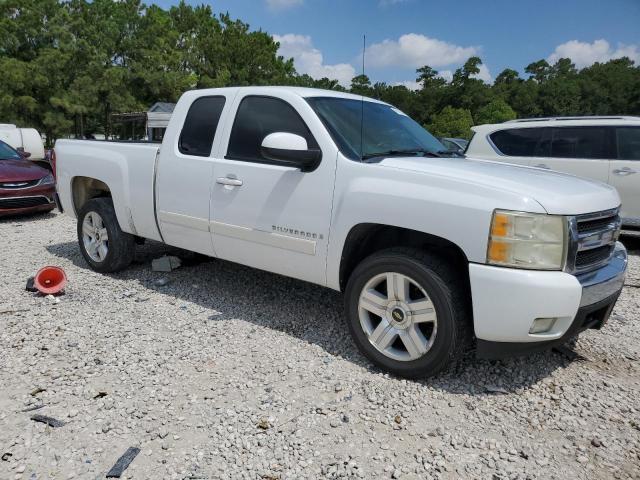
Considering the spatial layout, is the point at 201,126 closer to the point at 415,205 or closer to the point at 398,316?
the point at 415,205

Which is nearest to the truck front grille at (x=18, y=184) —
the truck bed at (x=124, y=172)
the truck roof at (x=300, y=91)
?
the truck bed at (x=124, y=172)

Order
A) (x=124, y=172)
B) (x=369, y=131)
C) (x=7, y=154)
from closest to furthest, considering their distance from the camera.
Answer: (x=369, y=131), (x=124, y=172), (x=7, y=154)

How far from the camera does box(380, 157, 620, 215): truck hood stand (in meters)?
2.68

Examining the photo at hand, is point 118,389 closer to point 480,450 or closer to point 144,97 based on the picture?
point 480,450

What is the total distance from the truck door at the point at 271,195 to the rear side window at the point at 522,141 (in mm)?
4873

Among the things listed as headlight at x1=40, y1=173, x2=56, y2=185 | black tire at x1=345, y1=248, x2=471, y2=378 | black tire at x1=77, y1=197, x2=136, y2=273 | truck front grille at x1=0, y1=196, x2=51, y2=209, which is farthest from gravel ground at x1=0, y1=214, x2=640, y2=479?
headlight at x1=40, y1=173, x2=56, y2=185

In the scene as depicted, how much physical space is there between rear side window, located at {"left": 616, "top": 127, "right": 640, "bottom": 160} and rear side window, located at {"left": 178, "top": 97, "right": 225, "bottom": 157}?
5.66 m

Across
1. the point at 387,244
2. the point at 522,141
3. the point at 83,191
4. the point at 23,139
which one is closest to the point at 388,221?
the point at 387,244

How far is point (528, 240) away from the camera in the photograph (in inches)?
103

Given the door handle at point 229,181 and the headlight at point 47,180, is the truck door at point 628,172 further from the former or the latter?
the headlight at point 47,180

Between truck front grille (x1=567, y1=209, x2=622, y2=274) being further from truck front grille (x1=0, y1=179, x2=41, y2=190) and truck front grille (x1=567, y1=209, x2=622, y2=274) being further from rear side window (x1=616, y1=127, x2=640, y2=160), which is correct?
truck front grille (x1=0, y1=179, x2=41, y2=190)

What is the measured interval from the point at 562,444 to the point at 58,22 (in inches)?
1186

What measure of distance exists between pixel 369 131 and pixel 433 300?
1.42 m

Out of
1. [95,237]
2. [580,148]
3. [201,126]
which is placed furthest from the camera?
[580,148]
